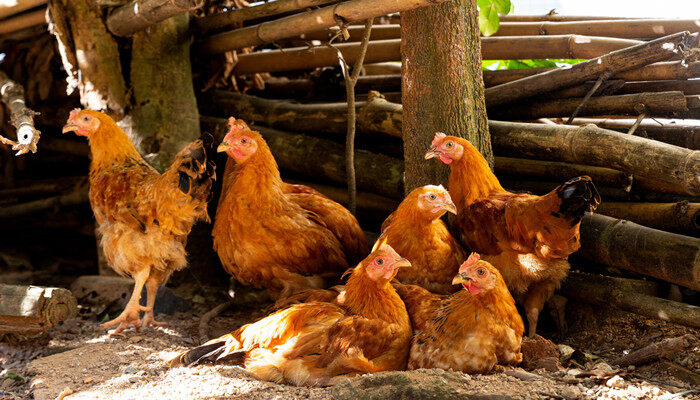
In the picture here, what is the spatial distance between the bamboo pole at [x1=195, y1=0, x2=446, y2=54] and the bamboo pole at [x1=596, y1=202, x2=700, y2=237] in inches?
87.5

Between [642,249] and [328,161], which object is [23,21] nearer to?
[328,161]

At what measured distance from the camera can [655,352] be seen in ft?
11.4

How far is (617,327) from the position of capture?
13.8 ft

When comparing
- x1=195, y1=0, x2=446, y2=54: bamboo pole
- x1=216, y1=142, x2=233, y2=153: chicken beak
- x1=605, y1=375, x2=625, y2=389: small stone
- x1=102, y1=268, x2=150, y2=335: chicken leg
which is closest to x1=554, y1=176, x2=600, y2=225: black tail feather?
x1=605, y1=375, x2=625, y2=389: small stone

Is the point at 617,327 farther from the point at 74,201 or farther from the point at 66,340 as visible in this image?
the point at 74,201

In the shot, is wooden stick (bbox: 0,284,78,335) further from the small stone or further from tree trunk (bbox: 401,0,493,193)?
the small stone

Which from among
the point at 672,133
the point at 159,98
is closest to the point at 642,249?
the point at 672,133

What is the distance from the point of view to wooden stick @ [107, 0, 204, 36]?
13.3 ft

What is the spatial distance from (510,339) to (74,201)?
5.28 meters

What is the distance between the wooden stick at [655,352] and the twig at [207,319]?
9.14 ft

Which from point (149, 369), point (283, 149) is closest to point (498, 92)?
point (283, 149)

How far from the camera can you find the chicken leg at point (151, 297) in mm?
4660

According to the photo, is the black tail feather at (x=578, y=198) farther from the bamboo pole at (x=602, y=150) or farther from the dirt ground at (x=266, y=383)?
the dirt ground at (x=266, y=383)

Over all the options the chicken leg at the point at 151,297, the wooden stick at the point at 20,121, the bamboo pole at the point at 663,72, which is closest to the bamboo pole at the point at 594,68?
the bamboo pole at the point at 663,72
